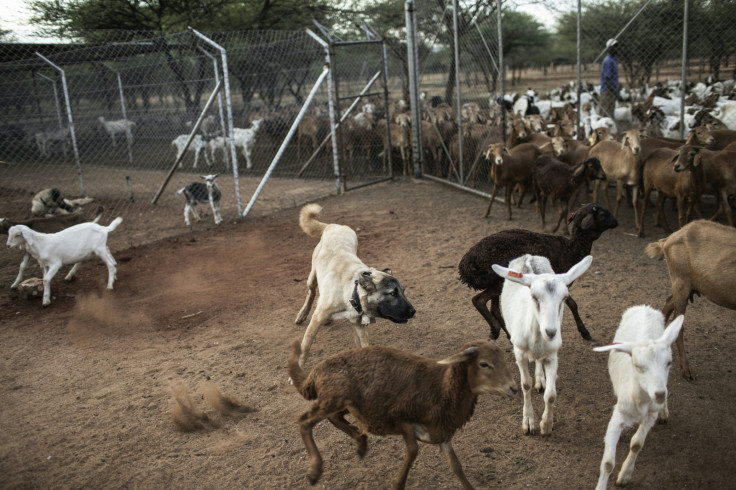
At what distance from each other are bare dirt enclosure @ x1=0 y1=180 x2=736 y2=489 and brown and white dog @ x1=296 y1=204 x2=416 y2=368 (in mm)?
532

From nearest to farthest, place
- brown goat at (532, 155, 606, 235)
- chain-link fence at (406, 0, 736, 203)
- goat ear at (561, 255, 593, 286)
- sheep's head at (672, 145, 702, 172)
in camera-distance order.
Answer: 1. goat ear at (561, 255, 593, 286)
2. sheep's head at (672, 145, 702, 172)
3. brown goat at (532, 155, 606, 235)
4. chain-link fence at (406, 0, 736, 203)

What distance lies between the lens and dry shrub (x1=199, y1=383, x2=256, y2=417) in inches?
190

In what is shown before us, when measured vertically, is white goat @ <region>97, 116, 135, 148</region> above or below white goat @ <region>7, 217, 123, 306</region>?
above

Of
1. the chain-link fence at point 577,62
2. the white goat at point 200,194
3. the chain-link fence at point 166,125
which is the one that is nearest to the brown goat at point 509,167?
the chain-link fence at point 577,62

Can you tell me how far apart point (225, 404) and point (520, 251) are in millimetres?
3099

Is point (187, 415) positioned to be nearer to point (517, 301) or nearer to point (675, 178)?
point (517, 301)

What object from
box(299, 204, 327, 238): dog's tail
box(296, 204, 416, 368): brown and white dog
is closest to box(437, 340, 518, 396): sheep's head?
box(296, 204, 416, 368): brown and white dog

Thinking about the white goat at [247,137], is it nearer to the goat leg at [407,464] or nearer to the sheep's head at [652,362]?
the goat leg at [407,464]

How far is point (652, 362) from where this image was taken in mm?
3496

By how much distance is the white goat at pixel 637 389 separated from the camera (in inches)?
A: 137

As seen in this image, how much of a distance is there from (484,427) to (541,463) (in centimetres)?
57

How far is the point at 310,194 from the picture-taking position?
43.2ft

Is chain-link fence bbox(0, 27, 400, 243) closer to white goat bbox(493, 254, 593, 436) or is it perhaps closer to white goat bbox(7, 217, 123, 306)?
white goat bbox(7, 217, 123, 306)

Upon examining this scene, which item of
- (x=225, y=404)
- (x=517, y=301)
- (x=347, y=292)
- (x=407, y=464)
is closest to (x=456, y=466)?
(x=407, y=464)
